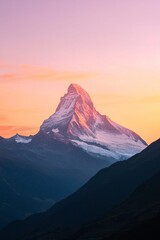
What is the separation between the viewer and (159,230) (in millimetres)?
199000

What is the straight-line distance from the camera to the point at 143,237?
19788 centimetres

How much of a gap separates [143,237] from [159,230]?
21.6 ft
